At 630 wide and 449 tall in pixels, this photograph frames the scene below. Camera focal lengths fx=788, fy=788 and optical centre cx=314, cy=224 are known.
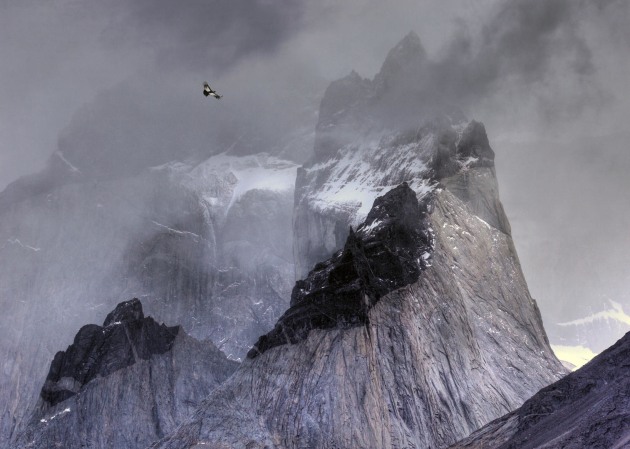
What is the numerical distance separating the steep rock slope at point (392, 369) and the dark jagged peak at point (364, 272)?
491 mm

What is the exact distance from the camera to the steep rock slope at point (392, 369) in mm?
148750

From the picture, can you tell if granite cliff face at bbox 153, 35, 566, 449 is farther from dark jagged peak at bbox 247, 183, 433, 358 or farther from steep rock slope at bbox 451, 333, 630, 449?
steep rock slope at bbox 451, 333, 630, 449

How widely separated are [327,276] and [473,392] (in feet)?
135

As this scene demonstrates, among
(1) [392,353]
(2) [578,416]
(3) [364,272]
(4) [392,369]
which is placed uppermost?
(3) [364,272]

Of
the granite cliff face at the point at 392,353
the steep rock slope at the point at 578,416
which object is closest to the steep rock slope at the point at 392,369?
the granite cliff face at the point at 392,353

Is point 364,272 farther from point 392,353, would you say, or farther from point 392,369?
point 392,369

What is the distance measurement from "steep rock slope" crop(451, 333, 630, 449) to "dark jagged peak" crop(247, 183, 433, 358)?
47127 millimetres

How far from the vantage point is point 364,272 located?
17175 centimetres

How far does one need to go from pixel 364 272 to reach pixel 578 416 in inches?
2950

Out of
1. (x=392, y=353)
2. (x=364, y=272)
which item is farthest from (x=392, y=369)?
(x=364, y=272)

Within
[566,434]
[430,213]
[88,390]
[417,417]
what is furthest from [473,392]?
[88,390]

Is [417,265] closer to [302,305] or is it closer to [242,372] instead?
[302,305]

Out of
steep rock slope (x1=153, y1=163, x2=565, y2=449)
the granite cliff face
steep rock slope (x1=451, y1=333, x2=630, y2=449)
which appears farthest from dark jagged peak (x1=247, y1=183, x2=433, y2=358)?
steep rock slope (x1=451, y1=333, x2=630, y2=449)

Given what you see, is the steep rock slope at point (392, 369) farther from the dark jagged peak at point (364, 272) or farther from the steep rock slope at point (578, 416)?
the steep rock slope at point (578, 416)
